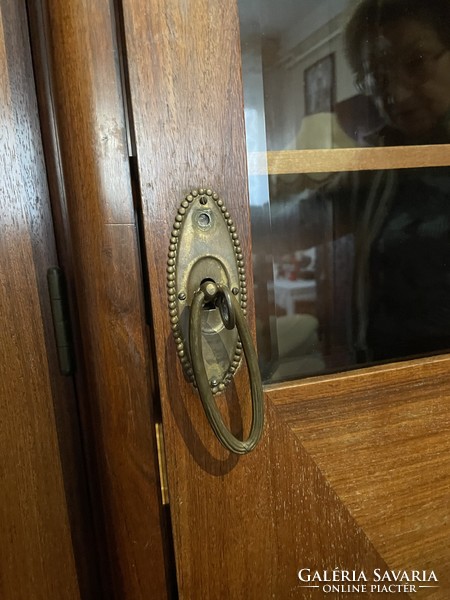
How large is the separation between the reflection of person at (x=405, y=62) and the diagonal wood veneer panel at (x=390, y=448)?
9.0 inches

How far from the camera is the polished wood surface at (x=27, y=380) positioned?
0.33 m

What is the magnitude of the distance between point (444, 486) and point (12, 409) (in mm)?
418

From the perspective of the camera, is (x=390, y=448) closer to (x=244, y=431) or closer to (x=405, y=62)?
(x=244, y=431)

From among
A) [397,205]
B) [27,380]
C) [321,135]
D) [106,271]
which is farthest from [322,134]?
[27,380]

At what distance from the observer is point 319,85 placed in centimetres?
38

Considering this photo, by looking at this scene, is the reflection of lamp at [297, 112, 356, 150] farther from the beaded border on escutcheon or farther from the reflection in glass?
the beaded border on escutcheon

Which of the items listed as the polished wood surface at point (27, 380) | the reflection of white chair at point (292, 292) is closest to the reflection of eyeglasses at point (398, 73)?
the reflection of white chair at point (292, 292)

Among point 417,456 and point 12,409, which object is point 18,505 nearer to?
point 12,409

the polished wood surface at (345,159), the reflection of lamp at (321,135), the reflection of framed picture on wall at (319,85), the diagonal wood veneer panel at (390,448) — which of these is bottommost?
the diagonal wood veneer panel at (390,448)

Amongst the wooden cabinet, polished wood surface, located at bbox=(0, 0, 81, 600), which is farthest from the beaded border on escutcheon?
polished wood surface, located at bbox=(0, 0, 81, 600)

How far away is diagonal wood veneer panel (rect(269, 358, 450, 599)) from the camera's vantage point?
389 mm

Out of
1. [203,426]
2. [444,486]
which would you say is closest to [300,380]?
[203,426]

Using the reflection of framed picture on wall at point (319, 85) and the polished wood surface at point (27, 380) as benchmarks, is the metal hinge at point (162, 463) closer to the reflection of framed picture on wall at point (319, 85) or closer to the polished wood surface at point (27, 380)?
the polished wood surface at point (27, 380)

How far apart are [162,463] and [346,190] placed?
287mm
